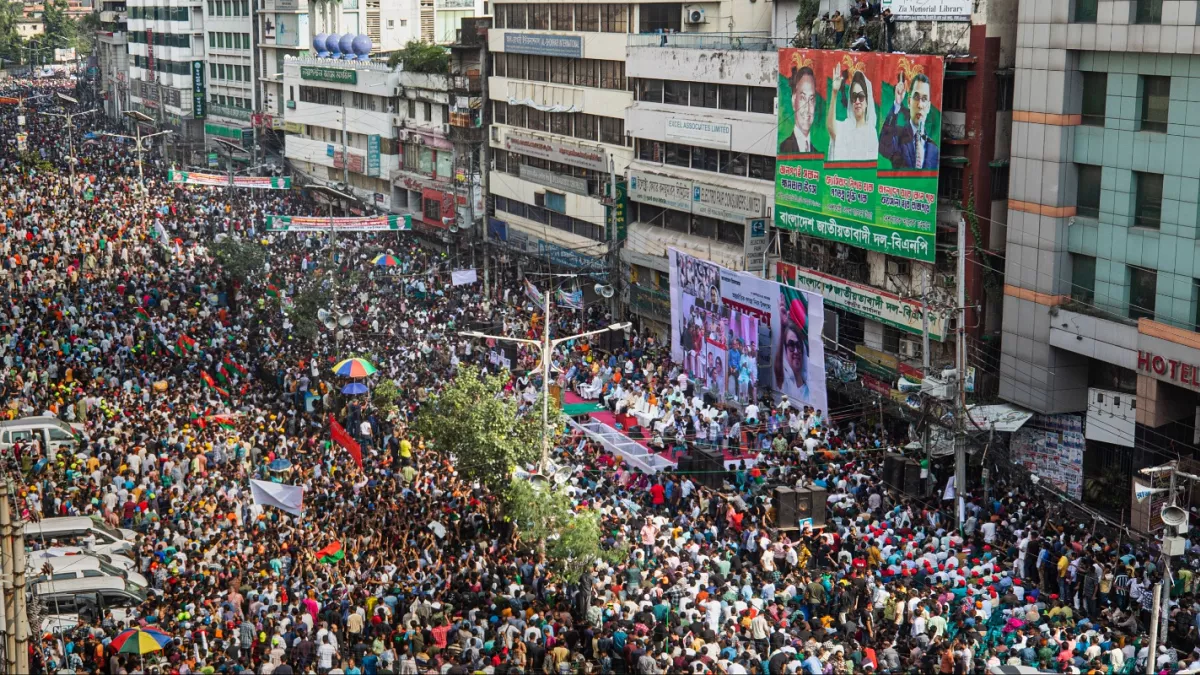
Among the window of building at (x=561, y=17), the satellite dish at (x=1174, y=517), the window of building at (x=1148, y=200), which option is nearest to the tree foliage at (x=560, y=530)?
the satellite dish at (x=1174, y=517)

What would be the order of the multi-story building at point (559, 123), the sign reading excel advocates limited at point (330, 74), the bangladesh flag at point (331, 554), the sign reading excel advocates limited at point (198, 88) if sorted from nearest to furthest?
1. the bangladesh flag at point (331, 554)
2. the multi-story building at point (559, 123)
3. the sign reading excel advocates limited at point (330, 74)
4. the sign reading excel advocates limited at point (198, 88)

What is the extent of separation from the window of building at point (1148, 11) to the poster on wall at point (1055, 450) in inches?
330

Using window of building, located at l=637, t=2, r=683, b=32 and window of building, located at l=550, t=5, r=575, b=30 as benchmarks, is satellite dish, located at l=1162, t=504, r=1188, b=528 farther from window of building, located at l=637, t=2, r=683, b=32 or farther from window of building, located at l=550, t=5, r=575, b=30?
window of building, located at l=550, t=5, r=575, b=30

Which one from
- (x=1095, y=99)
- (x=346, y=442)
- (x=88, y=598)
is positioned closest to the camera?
(x=88, y=598)

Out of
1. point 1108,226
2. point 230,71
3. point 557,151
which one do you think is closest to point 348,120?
point 557,151

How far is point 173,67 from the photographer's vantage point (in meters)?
110

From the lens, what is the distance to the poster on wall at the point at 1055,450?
114 ft

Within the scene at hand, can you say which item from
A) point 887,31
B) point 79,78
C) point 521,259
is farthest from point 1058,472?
point 79,78

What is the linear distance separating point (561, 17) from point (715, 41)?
381 inches

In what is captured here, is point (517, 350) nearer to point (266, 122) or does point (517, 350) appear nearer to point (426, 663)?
point (426, 663)

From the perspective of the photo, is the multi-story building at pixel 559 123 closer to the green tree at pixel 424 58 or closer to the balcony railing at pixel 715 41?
the balcony railing at pixel 715 41

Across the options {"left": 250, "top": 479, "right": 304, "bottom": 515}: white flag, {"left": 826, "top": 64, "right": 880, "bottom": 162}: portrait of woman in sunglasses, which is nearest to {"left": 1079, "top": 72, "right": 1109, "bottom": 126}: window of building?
{"left": 826, "top": 64, "right": 880, "bottom": 162}: portrait of woman in sunglasses

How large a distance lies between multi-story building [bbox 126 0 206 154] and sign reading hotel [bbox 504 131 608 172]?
41.6 metres

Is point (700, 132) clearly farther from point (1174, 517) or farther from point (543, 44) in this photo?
point (1174, 517)
